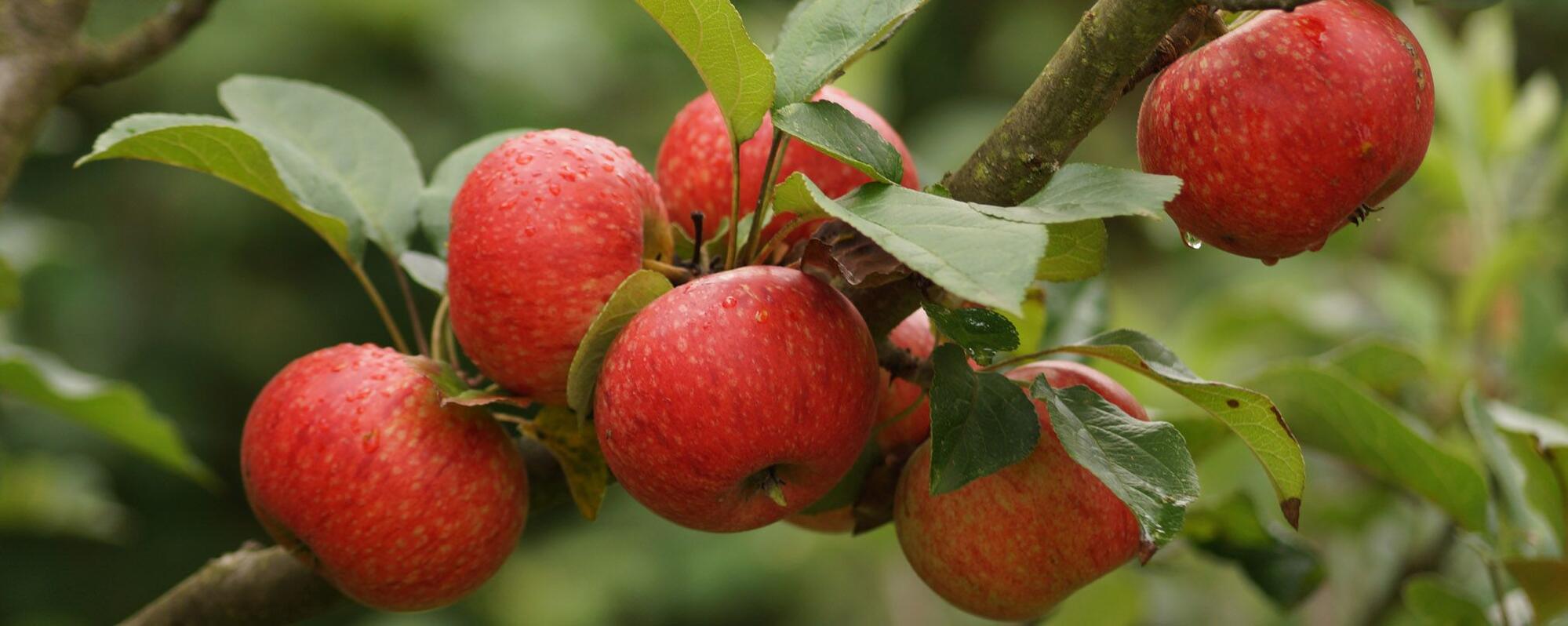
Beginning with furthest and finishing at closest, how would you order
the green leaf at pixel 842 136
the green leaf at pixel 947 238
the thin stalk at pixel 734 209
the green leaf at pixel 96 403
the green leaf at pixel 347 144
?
1. the green leaf at pixel 96 403
2. the green leaf at pixel 347 144
3. the thin stalk at pixel 734 209
4. the green leaf at pixel 842 136
5. the green leaf at pixel 947 238

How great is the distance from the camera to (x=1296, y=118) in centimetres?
72

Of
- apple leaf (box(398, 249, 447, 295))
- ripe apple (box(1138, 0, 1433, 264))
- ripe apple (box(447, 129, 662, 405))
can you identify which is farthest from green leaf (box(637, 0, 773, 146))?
apple leaf (box(398, 249, 447, 295))

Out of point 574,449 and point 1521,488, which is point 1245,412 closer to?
point 574,449

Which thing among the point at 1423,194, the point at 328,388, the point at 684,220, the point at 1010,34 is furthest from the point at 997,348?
the point at 1010,34

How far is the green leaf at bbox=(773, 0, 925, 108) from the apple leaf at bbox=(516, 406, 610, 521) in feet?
0.92

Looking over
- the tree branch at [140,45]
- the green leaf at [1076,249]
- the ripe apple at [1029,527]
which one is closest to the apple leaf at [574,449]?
the ripe apple at [1029,527]

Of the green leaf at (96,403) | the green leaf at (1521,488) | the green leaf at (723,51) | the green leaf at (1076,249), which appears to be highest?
the green leaf at (723,51)

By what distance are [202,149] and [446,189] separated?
25 cm

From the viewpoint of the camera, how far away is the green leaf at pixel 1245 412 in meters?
0.77

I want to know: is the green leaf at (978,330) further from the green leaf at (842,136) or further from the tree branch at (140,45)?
the tree branch at (140,45)

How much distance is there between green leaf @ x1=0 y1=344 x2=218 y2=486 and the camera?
125 centimetres

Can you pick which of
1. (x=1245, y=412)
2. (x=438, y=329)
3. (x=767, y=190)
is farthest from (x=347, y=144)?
(x=1245, y=412)

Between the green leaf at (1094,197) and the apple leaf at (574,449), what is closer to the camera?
the green leaf at (1094,197)

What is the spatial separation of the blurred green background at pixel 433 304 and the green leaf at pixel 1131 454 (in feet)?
3.92
